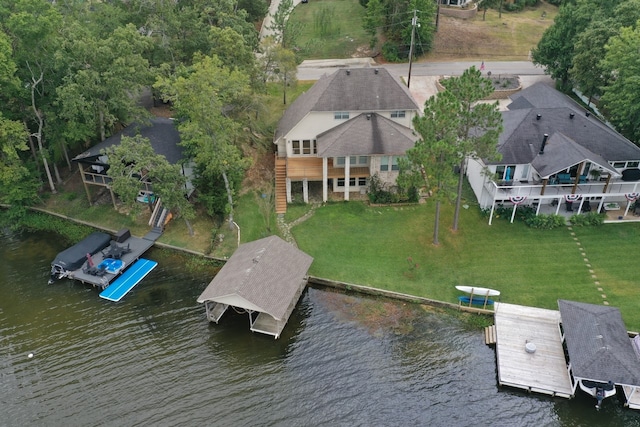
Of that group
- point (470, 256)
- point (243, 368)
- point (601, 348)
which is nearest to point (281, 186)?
point (470, 256)

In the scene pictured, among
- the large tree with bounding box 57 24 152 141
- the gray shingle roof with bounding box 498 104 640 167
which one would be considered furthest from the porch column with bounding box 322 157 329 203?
the large tree with bounding box 57 24 152 141

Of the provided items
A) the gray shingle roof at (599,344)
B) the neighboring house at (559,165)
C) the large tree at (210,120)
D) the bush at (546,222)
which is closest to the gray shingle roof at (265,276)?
the large tree at (210,120)

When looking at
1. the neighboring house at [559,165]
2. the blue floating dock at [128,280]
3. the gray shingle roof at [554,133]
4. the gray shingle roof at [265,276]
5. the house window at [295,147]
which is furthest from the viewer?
the house window at [295,147]

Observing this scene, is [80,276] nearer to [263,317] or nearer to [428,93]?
[263,317]

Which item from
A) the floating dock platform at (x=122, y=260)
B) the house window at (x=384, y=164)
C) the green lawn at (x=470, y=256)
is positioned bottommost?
the floating dock platform at (x=122, y=260)

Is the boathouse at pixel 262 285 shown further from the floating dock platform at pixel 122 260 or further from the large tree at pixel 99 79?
the large tree at pixel 99 79

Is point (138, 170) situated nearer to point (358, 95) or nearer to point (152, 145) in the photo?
point (152, 145)
